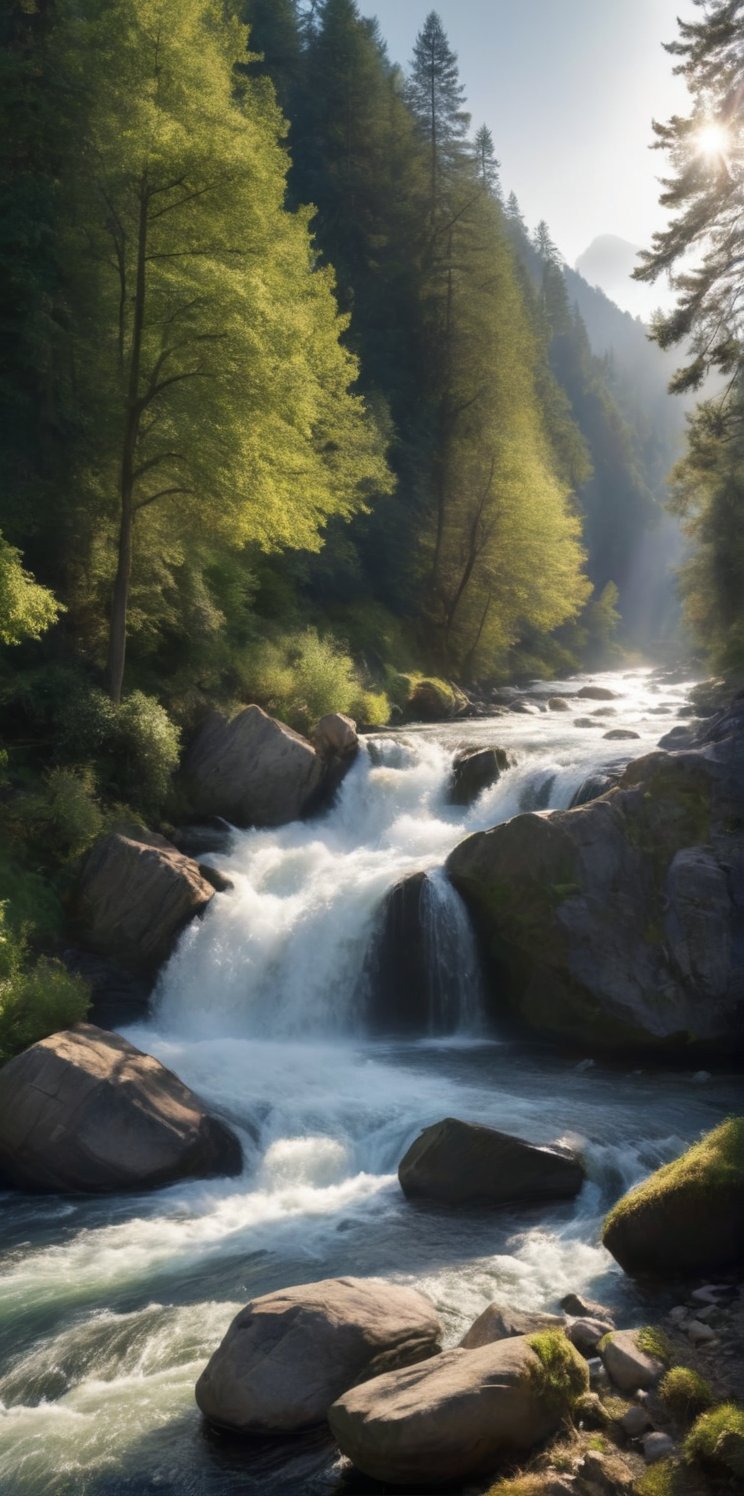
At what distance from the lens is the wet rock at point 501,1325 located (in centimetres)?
718

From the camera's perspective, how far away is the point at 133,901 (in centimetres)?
1616

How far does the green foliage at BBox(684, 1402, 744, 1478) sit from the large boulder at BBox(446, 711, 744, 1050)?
8.26 m

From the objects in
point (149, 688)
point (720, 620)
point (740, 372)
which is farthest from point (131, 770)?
point (720, 620)

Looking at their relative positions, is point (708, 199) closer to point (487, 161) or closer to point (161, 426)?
point (161, 426)

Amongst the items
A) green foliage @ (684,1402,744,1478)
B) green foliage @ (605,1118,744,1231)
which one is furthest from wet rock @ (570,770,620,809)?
green foliage @ (684,1402,744,1478)

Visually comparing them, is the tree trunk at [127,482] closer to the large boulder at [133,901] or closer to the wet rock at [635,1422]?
the large boulder at [133,901]

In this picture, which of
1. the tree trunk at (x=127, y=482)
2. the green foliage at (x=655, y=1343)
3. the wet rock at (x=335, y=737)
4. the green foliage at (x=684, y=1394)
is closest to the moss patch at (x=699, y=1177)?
the green foliage at (x=655, y=1343)

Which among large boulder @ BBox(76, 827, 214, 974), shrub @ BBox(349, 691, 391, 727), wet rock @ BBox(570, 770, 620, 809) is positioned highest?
shrub @ BBox(349, 691, 391, 727)

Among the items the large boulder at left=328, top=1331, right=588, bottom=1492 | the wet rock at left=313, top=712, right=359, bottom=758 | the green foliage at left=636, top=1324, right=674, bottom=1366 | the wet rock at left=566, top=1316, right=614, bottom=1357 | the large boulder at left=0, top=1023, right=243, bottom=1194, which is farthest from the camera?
the wet rock at left=313, top=712, right=359, bottom=758

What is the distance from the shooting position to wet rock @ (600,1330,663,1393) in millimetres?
6910

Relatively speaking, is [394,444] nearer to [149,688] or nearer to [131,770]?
[149,688]

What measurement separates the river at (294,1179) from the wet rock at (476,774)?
0.98ft

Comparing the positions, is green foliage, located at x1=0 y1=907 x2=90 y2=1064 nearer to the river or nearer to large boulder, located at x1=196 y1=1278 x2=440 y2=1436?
the river

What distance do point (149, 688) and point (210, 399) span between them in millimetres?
6026
